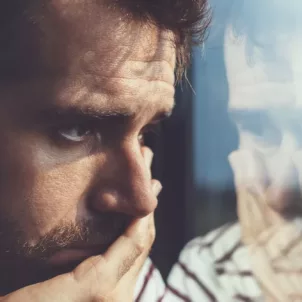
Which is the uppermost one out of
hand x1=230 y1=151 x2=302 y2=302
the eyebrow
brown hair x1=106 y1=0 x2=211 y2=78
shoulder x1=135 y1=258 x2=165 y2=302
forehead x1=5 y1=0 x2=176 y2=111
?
brown hair x1=106 y1=0 x2=211 y2=78

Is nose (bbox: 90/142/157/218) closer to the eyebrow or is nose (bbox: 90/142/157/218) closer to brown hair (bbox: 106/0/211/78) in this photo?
the eyebrow

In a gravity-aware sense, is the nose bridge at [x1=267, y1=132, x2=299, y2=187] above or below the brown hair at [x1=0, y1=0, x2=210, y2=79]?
below

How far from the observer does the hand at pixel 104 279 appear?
2.52 feet

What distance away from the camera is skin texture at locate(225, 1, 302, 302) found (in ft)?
3.18

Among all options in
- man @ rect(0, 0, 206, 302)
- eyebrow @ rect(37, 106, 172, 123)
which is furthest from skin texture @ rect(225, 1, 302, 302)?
eyebrow @ rect(37, 106, 172, 123)

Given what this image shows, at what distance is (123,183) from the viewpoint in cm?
82

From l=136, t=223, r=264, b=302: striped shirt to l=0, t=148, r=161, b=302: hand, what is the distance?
0.13 meters

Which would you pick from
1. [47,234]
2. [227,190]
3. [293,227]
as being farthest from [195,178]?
[47,234]

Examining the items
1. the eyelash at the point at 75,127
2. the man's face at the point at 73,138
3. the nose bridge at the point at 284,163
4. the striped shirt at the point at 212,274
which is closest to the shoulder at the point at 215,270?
the striped shirt at the point at 212,274

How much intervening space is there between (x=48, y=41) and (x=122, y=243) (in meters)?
0.33

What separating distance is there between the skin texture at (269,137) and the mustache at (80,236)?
288 mm

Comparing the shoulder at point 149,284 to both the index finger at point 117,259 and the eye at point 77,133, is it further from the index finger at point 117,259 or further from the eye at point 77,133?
the eye at point 77,133

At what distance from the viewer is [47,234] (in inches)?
30.8

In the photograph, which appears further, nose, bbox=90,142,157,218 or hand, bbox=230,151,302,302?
hand, bbox=230,151,302,302
